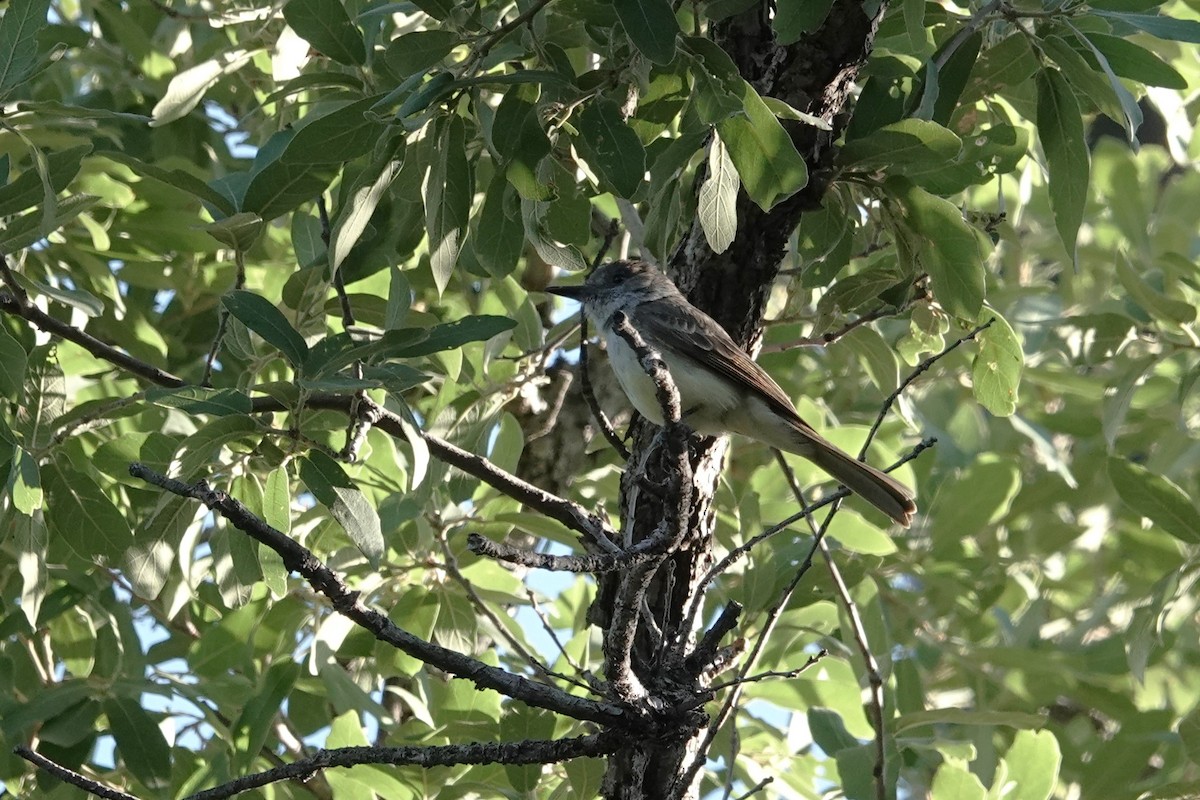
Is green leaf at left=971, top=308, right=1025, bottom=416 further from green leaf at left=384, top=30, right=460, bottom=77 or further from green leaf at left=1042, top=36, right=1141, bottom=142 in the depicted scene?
green leaf at left=384, top=30, right=460, bottom=77

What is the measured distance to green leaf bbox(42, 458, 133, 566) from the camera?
3088 millimetres

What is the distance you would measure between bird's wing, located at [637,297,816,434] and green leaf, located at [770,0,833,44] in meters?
0.70

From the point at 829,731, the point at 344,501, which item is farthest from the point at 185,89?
the point at 829,731

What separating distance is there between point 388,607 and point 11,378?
1.53 meters

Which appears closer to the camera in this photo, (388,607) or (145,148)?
(388,607)

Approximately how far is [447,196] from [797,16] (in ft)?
2.77

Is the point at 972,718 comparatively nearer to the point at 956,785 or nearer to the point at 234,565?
the point at 956,785

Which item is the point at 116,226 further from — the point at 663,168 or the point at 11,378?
the point at 663,168

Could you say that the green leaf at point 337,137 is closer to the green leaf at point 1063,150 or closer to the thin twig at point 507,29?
the thin twig at point 507,29

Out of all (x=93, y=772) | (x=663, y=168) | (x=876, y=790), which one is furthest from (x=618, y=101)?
(x=93, y=772)

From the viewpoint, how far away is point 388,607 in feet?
13.4

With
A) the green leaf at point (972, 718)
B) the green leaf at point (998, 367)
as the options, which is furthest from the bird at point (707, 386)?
the green leaf at point (972, 718)

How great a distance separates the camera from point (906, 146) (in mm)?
2721

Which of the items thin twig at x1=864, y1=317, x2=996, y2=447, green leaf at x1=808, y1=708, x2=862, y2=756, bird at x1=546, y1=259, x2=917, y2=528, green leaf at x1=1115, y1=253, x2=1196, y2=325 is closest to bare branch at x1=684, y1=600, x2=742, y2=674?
thin twig at x1=864, y1=317, x2=996, y2=447
